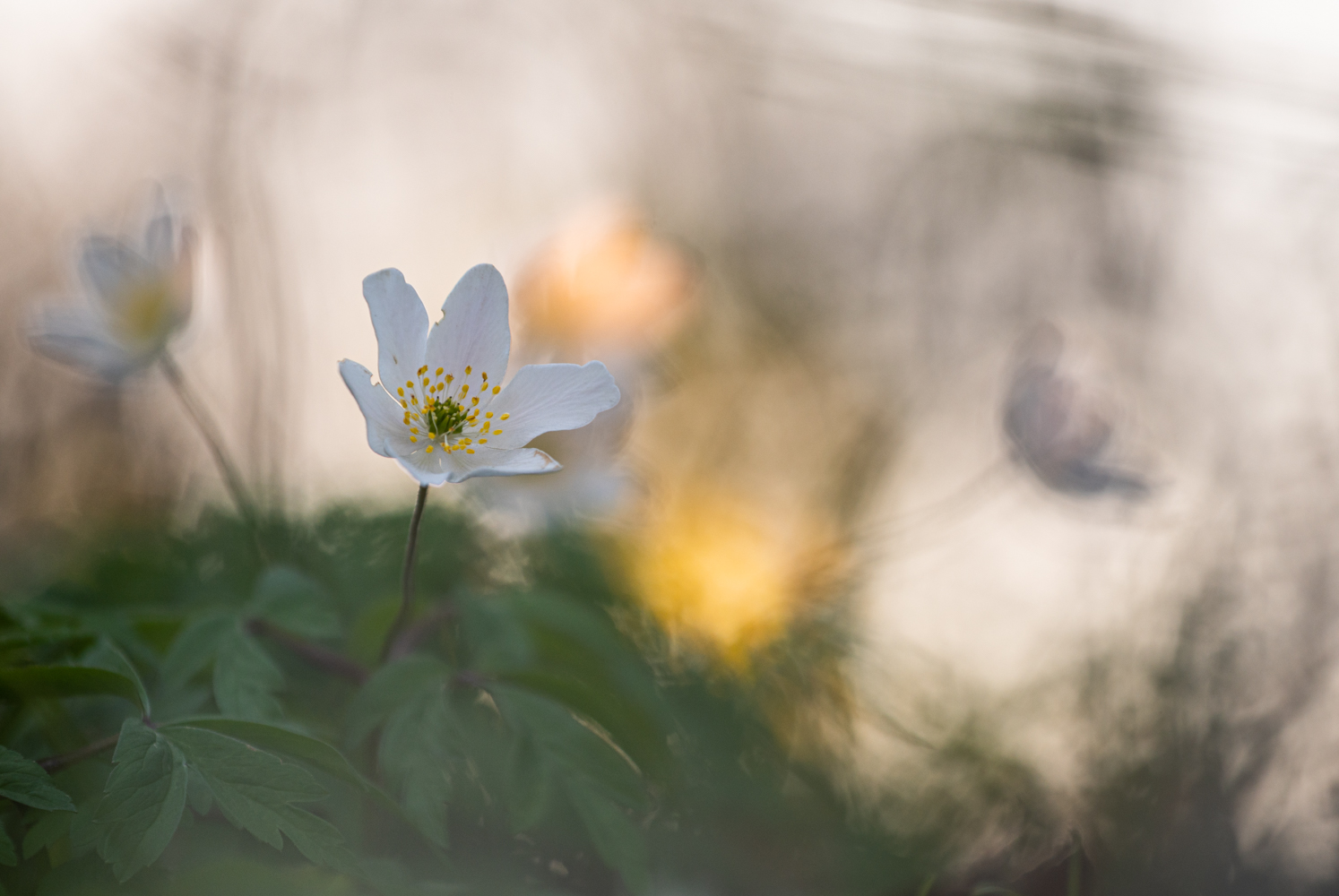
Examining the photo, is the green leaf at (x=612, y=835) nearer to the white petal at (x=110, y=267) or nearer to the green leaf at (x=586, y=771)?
the green leaf at (x=586, y=771)

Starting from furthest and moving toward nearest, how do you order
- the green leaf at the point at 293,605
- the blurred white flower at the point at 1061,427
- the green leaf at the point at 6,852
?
the blurred white flower at the point at 1061,427 < the green leaf at the point at 293,605 < the green leaf at the point at 6,852

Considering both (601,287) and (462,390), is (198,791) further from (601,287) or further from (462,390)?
(601,287)

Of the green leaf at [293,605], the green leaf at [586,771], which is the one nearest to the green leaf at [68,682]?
the green leaf at [293,605]

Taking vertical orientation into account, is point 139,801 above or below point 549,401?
below

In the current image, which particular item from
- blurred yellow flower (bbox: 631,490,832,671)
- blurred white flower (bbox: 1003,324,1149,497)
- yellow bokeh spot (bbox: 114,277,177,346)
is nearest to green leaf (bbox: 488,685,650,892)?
blurred yellow flower (bbox: 631,490,832,671)

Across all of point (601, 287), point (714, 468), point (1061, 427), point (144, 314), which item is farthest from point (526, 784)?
point (714, 468)
